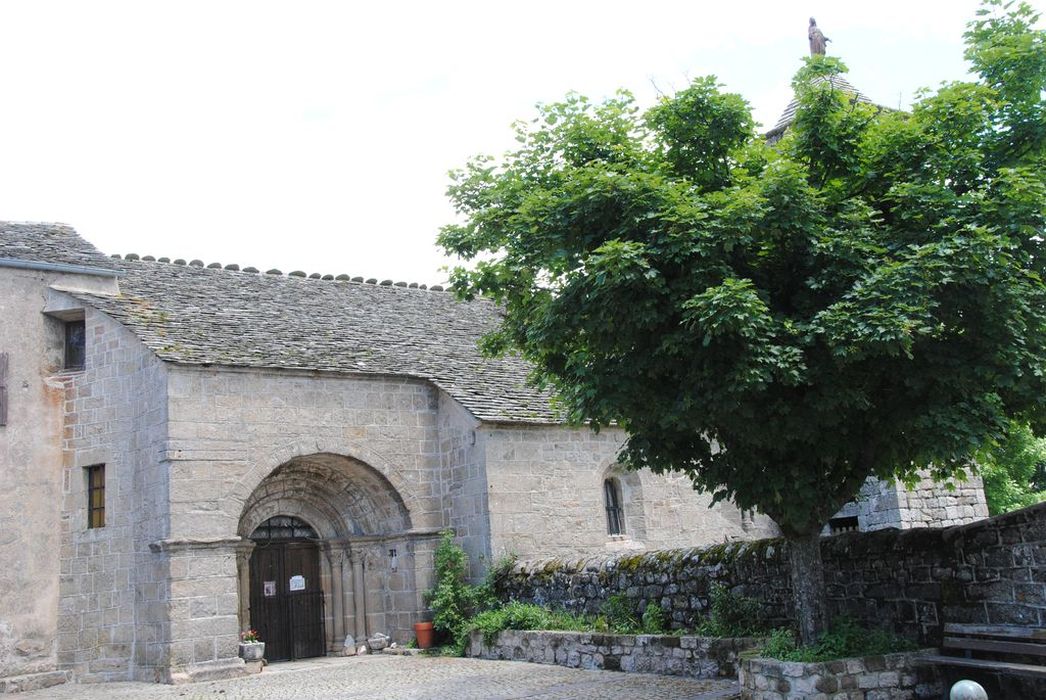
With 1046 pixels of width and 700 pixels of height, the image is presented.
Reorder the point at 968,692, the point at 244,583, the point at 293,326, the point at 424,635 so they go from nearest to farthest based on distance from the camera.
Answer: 1. the point at 968,692
2. the point at 424,635
3. the point at 244,583
4. the point at 293,326

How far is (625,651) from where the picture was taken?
43.1 feet

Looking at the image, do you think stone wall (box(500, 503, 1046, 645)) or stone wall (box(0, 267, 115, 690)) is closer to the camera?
stone wall (box(500, 503, 1046, 645))

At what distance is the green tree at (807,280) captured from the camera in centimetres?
883

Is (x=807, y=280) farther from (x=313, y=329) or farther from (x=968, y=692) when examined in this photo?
(x=313, y=329)

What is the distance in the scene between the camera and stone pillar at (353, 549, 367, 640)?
59.5ft

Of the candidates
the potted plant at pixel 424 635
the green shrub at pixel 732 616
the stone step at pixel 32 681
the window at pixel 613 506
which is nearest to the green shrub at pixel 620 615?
the green shrub at pixel 732 616

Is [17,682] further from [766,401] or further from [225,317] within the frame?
[766,401]

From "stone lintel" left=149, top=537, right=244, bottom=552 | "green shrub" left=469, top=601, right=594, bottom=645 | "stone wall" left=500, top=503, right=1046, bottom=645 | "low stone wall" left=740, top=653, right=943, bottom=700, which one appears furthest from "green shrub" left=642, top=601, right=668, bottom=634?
"stone lintel" left=149, top=537, right=244, bottom=552

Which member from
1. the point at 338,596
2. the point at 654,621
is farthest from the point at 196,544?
the point at 654,621

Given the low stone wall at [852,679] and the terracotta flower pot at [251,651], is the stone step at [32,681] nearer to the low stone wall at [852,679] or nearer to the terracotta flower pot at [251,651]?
the terracotta flower pot at [251,651]

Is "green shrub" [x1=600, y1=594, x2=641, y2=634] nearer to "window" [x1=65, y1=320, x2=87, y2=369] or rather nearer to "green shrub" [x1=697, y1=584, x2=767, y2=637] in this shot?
"green shrub" [x1=697, y1=584, x2=767, y2=637]

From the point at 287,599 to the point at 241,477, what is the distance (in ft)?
10.1

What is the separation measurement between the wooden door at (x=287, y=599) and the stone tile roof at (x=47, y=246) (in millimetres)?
6085

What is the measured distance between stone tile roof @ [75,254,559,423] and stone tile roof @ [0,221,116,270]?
744 millimetres
